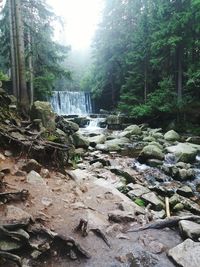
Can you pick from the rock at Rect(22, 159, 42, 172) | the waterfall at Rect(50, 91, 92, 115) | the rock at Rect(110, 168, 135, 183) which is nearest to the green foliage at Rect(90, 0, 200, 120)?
the waterfall at Rect(50, 91, 92, 115)

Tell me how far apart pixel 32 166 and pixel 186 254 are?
297 cm

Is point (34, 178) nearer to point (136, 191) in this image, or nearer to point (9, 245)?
point (9, 245)

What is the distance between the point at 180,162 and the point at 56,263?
23.0 ft

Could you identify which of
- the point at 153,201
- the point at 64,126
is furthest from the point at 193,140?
the point at 153,201

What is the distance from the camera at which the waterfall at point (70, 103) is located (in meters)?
23.4

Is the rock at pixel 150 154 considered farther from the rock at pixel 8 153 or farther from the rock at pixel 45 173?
the rock at pixel 8 153

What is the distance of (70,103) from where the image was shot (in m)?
24.1

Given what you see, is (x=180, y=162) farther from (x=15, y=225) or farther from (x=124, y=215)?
(x=15, y=225)

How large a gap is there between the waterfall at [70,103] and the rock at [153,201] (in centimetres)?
1804

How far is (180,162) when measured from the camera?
9.02 m

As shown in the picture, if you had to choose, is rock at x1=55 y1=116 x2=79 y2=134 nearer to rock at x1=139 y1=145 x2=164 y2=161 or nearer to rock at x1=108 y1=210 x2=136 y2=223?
rock at x1=139 y1=145 x2=164 y2=161

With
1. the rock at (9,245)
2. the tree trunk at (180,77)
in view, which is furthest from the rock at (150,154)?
the tree trunk at (180,77)

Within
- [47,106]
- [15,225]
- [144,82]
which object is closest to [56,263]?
[15,225]

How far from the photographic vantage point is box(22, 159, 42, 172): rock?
4.85 meters
